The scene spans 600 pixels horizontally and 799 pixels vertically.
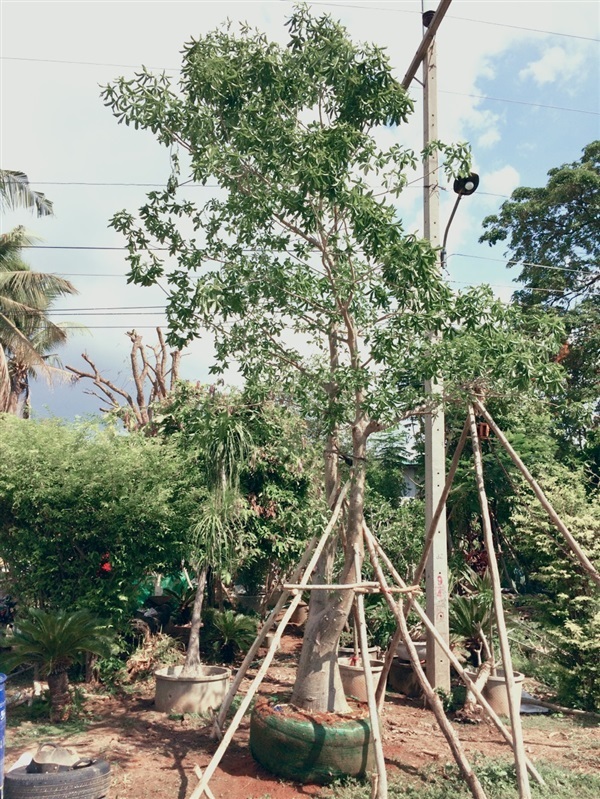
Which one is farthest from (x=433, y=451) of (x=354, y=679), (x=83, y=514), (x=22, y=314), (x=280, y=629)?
(x=22, y=314)

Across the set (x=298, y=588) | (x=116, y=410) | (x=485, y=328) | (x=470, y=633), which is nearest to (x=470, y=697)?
(x=470, y=633)

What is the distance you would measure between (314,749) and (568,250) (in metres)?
16.8

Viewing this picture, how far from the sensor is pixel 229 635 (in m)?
10.7

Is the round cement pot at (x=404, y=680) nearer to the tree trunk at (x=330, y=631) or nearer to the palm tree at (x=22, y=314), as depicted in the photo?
the tree trunk at (x=330, y=631)

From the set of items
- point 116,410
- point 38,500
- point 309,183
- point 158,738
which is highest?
point 309,183

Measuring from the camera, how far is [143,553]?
9750 millimetres

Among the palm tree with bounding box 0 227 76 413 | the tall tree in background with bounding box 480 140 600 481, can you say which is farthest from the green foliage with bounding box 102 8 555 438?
the palm tree with bounding box 0 227 76 413

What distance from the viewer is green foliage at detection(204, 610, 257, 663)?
1072cm

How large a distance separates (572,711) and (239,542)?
4858mm

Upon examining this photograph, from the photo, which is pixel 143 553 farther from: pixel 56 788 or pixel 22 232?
pixel 22 232

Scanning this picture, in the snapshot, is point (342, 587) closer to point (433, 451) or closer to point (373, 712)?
point (373, 712)

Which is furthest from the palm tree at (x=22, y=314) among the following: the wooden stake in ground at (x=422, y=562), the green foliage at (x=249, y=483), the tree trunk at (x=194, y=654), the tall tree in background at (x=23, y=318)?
the wooden stake in ground at (x=422, y=562)

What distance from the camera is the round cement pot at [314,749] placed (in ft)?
20.0

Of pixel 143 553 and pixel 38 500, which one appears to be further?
pixel 143 553
